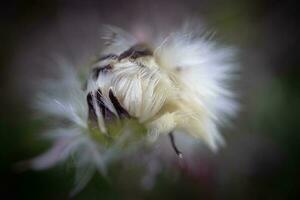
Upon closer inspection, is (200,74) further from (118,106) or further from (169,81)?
(118,106)

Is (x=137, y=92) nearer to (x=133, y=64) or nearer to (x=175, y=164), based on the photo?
(x=133, y=64)

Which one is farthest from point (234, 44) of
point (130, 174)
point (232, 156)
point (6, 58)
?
point (6, 58)

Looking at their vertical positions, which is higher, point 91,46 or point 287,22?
point 91,46

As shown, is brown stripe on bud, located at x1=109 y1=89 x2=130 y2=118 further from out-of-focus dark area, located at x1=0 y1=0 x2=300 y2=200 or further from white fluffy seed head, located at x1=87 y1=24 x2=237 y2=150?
out-of-focus dark area, located at x1=0 y1=0 x2=300 y2=200

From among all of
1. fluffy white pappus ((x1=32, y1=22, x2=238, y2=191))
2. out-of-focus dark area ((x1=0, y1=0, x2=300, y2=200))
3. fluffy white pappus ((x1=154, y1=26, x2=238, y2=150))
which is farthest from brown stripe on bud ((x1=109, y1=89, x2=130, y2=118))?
out-of-focus dark area ((x1=0, y1=0, x2=300, y2=200))

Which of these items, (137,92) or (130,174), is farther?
(130,174)
